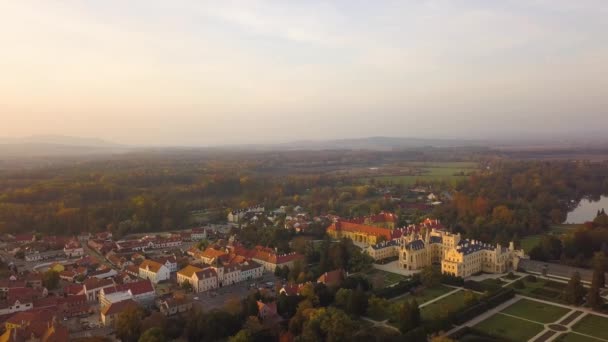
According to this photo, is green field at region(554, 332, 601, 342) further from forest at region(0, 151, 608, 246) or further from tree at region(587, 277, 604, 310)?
forest at region(0, 151, 608, 246)

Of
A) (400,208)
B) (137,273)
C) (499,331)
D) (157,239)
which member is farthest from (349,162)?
(499,331)

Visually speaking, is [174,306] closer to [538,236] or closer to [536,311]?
[536,311]

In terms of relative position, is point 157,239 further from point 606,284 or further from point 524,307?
point 606,284

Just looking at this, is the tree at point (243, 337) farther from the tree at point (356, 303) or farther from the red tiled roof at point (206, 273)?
the red tiled roof at point (206, 273)

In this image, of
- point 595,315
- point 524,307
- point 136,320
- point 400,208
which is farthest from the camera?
point 400,208

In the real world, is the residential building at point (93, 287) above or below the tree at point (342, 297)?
below

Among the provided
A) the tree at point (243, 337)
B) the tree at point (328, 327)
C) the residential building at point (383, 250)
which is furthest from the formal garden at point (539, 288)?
the tree at point (243, 337)
